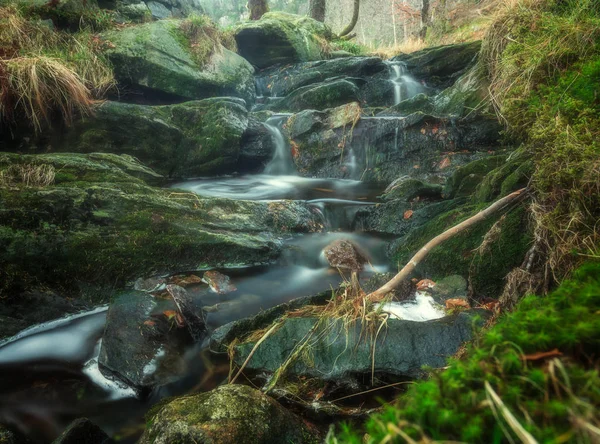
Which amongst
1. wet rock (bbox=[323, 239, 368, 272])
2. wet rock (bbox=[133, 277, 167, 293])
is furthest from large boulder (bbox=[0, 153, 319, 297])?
wet rock (bbox=[323, 239, 368, 272])

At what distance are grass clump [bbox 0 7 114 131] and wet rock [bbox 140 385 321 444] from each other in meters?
6.64

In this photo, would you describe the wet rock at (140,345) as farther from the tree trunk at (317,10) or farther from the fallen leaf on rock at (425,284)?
the tree trunk at (317,10)

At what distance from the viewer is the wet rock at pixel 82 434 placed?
7.29 ft

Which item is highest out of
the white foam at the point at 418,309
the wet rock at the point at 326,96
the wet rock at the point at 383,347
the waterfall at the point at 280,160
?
the wet rock at the point at 326,96

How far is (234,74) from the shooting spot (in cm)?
1105

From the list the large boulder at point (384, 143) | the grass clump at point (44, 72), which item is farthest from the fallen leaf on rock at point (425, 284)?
the grass clump at point (44, 72)

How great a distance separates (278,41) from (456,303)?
12.6 metres

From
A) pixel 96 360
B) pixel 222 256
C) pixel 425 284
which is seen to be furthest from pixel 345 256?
pixel 96 360

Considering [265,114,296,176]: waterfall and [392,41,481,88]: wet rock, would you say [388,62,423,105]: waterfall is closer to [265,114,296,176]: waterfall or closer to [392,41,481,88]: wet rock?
[392,41,481,88]: wet rock

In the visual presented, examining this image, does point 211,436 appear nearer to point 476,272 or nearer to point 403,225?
point 476,272

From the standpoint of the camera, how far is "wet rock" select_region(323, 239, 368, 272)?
197 inches

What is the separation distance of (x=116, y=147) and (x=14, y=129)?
165 centimetres

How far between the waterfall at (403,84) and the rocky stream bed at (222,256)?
1.71 metres

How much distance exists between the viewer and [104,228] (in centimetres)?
434
